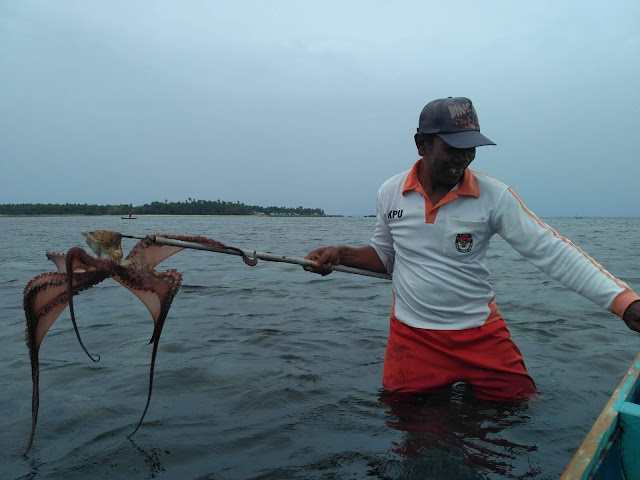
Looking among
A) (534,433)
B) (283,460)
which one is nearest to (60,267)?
(283,460)

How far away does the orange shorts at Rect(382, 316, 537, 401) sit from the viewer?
3.22 meters

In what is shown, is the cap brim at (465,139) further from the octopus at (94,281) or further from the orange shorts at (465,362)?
the octopus at (94,281)

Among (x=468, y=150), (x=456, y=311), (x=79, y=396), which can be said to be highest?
(x=468, y=150)

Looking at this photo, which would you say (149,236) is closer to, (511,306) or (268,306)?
(268,306)

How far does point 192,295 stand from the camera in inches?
359

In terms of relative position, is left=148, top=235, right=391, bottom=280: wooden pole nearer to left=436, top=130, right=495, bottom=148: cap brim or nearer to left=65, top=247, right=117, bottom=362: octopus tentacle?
left=65, top=247, right=117, bottom=362: octopus tentacle

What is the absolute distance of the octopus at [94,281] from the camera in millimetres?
2490

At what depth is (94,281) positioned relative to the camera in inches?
101

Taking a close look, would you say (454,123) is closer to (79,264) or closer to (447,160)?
(447,160)

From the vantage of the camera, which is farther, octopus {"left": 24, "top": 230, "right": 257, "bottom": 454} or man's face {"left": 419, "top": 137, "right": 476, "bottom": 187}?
man's face {"left": 419, "top": 137, "right": 476, "bottom": 187}

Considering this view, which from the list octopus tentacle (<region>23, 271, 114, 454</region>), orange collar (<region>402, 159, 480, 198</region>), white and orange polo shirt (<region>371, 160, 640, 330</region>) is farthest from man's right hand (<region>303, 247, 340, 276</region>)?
octopus tentacle (<region>23, 271, 114, 454</region>)

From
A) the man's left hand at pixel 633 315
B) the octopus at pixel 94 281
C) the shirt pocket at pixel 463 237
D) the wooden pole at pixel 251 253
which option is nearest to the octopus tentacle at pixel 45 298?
the octopus at pixel 94 281

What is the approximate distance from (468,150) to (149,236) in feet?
6.42

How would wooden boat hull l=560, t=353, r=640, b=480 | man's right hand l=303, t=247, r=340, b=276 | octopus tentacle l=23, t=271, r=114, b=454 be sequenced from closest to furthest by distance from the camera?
wooden boat hull l=560, t=353, r=640, b=480 → octopus tentacle l=23, t=271, r=114, b=454 → man's right hand l=303, t=247, r=340, b=276
